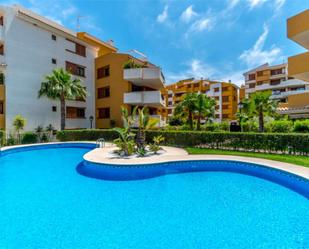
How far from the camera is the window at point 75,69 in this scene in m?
28.4

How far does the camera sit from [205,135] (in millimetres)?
17094

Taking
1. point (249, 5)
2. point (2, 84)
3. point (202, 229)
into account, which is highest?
point (249, 5)

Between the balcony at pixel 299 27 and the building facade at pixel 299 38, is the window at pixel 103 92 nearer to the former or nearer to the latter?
the building facade at pixel 299 38

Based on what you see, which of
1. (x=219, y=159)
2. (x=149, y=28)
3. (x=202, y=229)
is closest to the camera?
(x=202, y=229)

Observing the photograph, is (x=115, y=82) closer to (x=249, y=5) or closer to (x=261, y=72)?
(x=249, y=5)

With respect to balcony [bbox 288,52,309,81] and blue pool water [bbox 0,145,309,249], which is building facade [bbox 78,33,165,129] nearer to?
balcony [bbox 288,52,309,81]

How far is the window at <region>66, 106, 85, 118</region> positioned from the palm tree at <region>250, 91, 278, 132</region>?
77.2ft

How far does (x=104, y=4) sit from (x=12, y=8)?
12471 millimetres

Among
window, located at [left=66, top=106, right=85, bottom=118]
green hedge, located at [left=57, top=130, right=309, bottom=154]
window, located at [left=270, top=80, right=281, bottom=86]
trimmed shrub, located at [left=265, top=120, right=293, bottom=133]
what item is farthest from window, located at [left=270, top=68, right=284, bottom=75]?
window, located at [left=66, top=106, right=85, bottom=118]

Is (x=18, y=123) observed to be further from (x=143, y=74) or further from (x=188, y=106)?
(x=188, y=106)

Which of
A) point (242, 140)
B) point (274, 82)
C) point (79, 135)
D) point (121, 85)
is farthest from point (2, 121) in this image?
point (274, 82)

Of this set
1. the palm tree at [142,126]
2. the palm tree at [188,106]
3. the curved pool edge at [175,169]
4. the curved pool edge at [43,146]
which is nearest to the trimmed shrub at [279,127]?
the palm tree at [188,106]

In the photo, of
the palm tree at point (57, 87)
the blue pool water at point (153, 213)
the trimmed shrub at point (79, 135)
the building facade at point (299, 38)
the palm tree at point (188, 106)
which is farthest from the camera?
the palm tree at point (188, 106)

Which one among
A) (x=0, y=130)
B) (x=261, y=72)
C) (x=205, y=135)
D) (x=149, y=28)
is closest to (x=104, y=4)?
(x=149, y=28)
